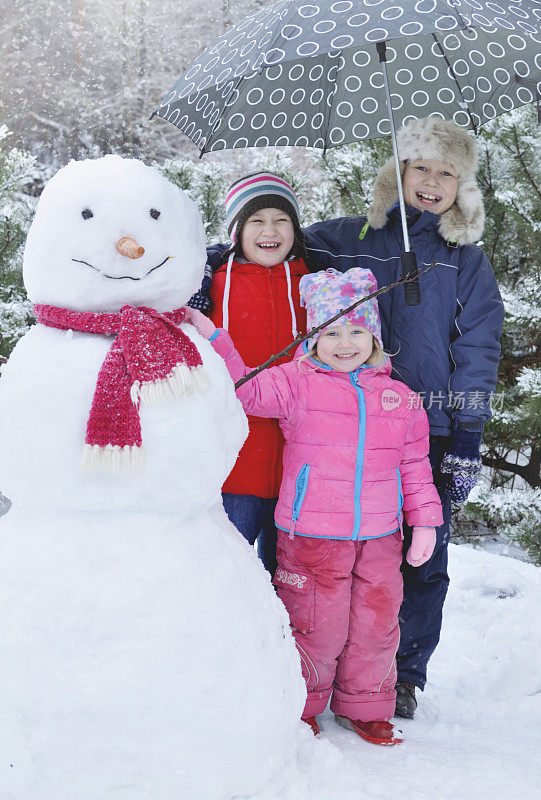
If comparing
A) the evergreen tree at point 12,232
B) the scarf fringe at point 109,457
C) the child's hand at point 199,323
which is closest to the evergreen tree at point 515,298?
the child's hand at point 199,323

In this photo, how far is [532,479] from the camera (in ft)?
15.7

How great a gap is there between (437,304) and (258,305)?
55cm

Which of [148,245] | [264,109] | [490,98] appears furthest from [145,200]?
[490,98]

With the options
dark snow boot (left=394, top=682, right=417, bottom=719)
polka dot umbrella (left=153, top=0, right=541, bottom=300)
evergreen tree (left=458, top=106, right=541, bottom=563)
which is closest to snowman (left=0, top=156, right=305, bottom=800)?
polka dot umbrella (left=153, top=0, right=541, bottom=300)

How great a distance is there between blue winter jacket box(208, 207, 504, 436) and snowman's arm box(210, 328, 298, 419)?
0.40m

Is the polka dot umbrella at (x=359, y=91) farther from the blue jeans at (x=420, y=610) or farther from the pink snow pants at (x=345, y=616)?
the blue jeans at (x=420, y=610)

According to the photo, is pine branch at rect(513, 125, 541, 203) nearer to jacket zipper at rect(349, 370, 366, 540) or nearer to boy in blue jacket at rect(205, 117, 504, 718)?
boy in blue jacket at rect(205, 117, 504, 718)

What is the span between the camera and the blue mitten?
7.00 feet

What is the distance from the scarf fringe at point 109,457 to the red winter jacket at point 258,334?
79 cm

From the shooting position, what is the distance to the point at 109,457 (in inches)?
50.9

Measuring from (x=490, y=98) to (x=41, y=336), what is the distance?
6.17 feet

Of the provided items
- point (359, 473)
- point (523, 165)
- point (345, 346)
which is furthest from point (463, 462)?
point (523, 165)

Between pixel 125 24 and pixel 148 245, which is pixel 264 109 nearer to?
pixel 148 245

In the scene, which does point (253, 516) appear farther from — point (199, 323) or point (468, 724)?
point (468, 724)
